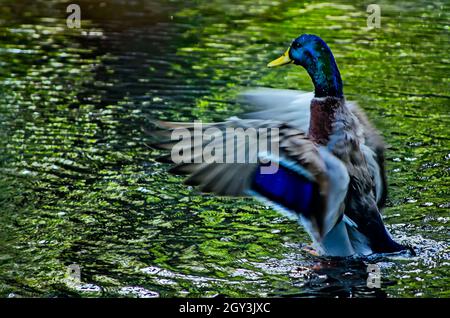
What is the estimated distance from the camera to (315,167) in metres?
5.82

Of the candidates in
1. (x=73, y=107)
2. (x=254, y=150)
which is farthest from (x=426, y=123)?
(x=254, y=150)

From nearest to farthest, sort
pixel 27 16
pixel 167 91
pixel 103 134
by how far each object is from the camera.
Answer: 1. pixel 103 134
2. pixel 167 91
3. pixel 27 16

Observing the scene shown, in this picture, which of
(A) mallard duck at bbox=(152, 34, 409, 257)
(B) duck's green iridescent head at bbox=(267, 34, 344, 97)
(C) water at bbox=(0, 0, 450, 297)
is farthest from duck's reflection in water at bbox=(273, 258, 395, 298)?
(B) duck's green iridescent head at bbox=(267, 34, 344, 97)

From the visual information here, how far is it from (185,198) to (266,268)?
5.21ft

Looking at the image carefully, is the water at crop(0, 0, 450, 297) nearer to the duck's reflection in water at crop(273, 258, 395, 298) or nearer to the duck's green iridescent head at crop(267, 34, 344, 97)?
the duck's reflection in water at crop(273, 258, 395, 298)

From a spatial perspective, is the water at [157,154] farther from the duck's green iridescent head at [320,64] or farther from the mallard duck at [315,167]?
the duck's green iridescent head at [320,64]

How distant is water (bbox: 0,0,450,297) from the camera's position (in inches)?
243

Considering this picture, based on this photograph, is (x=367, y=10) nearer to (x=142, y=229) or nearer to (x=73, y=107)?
(x=73, y=107)

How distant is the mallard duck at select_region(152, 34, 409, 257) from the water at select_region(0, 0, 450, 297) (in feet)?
0.91

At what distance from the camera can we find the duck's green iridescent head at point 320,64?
6211mm

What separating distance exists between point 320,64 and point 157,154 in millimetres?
2880

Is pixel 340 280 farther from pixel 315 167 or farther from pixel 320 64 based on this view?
pixel 320 64
